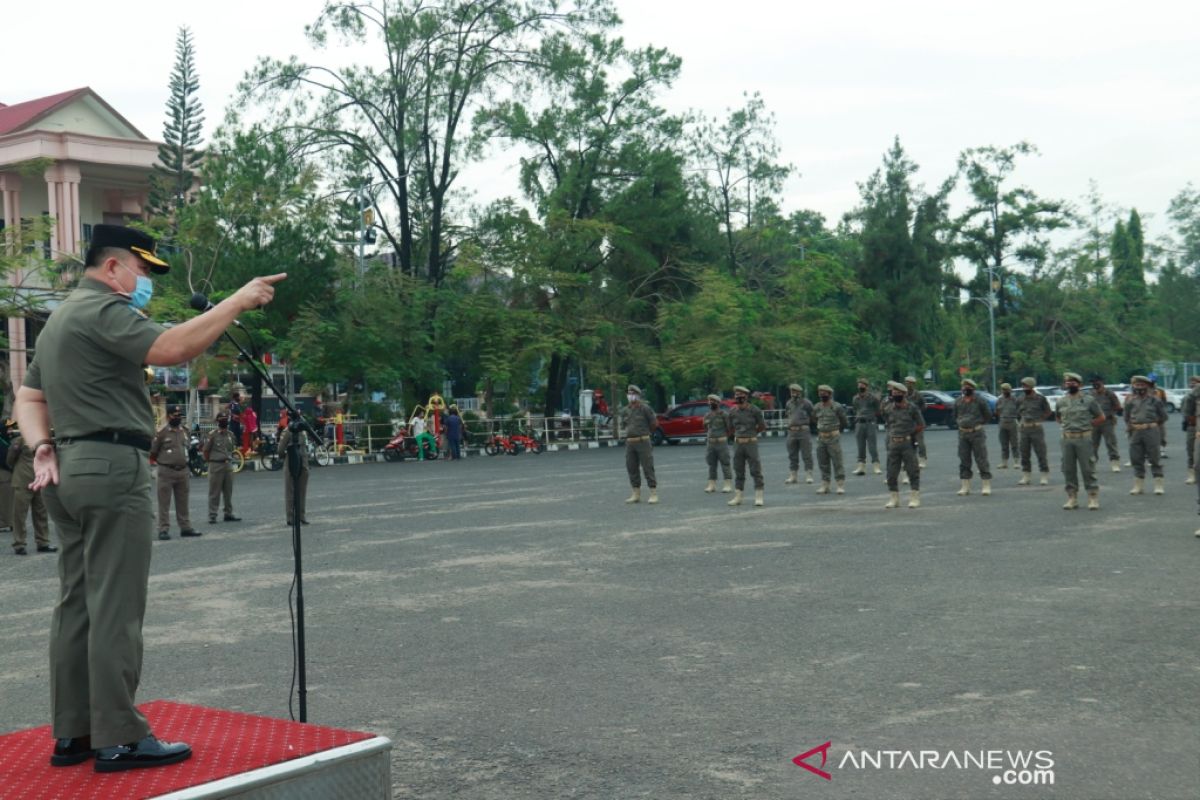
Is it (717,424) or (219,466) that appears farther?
(717,424)

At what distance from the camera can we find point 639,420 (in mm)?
20234

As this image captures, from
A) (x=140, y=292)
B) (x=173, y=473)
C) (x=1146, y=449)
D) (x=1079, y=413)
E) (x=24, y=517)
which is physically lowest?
(x=24, y=517)

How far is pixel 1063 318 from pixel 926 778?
7033 cm

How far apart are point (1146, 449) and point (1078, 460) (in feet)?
6.56

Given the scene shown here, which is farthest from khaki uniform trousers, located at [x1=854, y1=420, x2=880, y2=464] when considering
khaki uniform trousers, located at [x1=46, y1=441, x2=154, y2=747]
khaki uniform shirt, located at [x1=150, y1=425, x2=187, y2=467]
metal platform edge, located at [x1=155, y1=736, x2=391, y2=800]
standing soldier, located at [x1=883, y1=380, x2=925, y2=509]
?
khaki uniform trousers, located at [x1=46, y1=441, x2=154, y2=747]

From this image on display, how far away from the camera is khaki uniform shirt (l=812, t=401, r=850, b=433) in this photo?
21281 mm

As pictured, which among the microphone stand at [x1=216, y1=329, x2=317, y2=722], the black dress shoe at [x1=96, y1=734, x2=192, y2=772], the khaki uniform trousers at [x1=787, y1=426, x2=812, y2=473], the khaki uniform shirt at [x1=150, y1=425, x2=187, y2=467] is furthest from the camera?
the khaki uniform trousers at [x1=787, y1=426, x2=812, y2=473]

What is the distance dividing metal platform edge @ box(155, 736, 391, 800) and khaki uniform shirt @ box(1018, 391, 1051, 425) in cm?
1847

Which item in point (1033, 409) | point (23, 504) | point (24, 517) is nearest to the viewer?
point (24, 517)

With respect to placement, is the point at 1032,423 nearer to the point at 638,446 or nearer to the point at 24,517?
the point at 638,446

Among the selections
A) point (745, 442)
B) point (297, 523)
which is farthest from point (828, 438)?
point (297, 523)

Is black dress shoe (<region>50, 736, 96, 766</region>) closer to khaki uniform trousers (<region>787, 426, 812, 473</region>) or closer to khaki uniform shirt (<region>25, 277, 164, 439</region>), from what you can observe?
khaki uniform shirt (<region>25, 277, 164, 439</region>)

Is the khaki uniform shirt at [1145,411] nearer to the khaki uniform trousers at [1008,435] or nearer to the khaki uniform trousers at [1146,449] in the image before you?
the khaki uniform trousers at [1146,449]

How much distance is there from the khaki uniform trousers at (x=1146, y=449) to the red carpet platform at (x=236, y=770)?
16.0 metres
